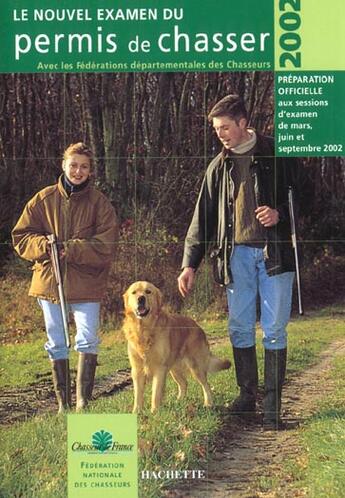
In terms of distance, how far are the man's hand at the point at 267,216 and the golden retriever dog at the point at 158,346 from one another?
62cm

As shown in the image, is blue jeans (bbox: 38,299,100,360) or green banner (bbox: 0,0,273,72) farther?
blue jeans (bbox: 38,299,100,360)

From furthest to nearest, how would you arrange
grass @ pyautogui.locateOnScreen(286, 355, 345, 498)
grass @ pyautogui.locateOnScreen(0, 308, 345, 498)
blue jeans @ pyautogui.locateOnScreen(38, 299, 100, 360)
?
blue jeans @ pyautogui.locateOnScreen(38, 299, 100, 360)
grass @ pyautogui.locateOnScreen(0, 308, 345, 498)
grass @ pyautogui.locateOnScreen(286, 355, 345, 498)

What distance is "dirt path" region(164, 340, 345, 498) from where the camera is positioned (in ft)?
17.2

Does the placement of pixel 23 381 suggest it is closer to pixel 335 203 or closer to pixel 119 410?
pixel 119 410

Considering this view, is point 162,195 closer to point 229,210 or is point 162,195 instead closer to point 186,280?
point 229,210

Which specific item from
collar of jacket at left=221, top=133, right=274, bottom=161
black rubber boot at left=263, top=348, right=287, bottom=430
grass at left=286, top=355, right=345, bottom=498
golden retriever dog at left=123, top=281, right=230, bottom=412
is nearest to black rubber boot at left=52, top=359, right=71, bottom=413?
golden retriever dog at left=123, top=281, right=230, bottom=412

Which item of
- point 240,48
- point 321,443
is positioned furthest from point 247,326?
point 240,48

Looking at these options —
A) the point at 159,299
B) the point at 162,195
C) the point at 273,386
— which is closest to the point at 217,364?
the point at 273,386

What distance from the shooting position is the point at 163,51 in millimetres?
5266

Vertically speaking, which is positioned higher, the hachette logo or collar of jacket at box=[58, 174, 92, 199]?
collar of jacket at box=[58, 174, 92, 199]

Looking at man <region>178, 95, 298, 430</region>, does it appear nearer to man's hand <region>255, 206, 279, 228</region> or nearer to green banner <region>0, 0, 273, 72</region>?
man's hand <region>255, 206, 279, 228</region>

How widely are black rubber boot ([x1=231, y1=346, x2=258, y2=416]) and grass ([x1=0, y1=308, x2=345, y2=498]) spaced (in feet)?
0.13

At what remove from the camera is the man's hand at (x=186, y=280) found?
534cm

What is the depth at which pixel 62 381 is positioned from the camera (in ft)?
17.7
